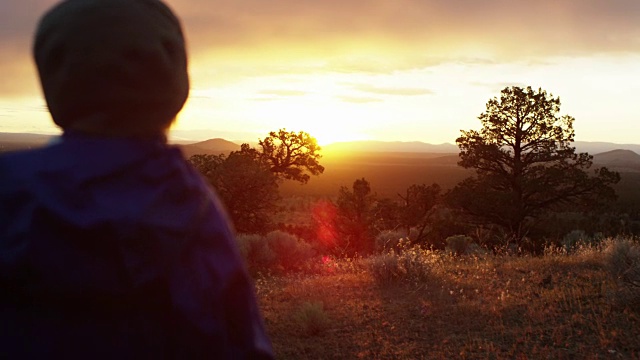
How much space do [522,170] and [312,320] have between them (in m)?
18.8

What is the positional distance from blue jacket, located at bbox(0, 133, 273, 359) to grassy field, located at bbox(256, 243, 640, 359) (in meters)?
4.33

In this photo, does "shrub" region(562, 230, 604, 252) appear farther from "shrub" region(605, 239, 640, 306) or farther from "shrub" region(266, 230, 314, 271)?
"shrub" region(266, 230, 314, 271)

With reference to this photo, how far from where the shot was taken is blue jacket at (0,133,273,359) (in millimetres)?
1052

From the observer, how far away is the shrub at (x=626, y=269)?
6.25m

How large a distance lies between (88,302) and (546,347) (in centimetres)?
502

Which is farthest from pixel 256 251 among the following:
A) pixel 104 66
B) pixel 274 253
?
pixel 104 66

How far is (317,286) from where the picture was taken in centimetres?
821

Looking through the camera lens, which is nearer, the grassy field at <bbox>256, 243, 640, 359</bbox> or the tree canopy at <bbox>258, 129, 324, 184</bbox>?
the grassy field at <bbox>256, 243, 640, 359</bbox>

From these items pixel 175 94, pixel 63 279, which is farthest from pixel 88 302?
pixel 175 94

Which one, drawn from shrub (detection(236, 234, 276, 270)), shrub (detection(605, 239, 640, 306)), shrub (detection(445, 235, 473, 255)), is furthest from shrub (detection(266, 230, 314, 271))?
shrub (detection(605, 239, 640, 306))

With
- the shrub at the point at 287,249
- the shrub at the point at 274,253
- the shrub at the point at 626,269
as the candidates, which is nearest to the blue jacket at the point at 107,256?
the shrub at the point at 626,269

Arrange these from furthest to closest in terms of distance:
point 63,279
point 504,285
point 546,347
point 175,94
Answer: point 504,285 → point 546,347 → point 175,94 → point 63,279

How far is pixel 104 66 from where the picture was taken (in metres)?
1.17

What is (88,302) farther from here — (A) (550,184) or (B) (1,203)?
(A) (550,184)
